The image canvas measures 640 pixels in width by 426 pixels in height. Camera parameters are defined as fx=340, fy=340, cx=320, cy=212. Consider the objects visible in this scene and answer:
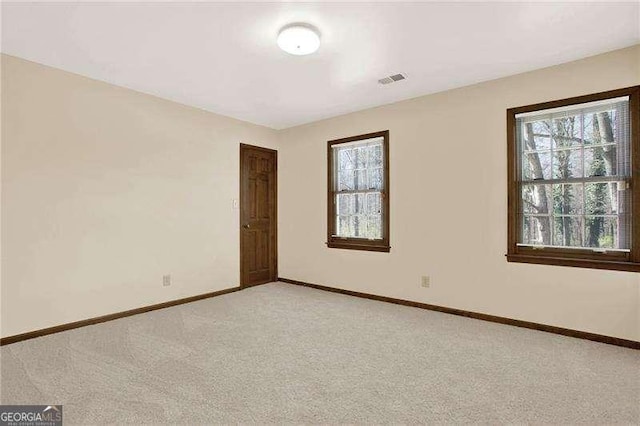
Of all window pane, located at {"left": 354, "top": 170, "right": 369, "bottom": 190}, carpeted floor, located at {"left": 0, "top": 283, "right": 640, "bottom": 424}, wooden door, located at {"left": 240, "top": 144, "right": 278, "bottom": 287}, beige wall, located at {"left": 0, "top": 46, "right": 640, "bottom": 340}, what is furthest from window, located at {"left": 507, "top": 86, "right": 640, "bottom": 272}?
wooden door, located at {"left": 240, "top": 144, "right": 278, "bottom": 287}

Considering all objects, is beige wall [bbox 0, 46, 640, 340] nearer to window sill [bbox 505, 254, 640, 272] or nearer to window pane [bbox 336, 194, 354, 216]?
window sill [bbox 505, 254, 640, 272]

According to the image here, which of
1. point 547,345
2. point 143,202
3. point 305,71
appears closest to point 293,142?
point 305,71

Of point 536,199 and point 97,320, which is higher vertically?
point 536,199

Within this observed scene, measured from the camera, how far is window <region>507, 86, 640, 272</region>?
2.91 meters

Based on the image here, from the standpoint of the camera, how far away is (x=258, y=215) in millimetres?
5328

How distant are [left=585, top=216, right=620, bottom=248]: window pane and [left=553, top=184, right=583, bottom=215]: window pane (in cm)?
14

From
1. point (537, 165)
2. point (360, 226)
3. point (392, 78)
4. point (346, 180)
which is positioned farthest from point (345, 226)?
point (537, 165)

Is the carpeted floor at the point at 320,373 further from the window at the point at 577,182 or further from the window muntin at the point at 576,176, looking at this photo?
the window muntin at the point at 576,176

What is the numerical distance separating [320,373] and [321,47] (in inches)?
102

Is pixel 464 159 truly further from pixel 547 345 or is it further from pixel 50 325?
pixel 50 325

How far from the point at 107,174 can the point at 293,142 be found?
2683mm

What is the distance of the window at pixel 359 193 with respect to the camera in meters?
4.44

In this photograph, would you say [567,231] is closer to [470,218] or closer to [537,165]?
[537,165]

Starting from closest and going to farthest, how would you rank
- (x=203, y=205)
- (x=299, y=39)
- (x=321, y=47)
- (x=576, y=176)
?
(x=299, y=39) < (x=321, y=47) < (x=576, y=176) < (x=203, y=205)
